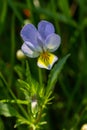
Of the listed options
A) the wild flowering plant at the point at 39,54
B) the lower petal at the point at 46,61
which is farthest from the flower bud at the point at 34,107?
the lower petal at the point at 46,61

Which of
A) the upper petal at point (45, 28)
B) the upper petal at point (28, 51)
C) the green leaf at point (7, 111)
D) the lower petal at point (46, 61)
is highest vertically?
the upper petal at point (45, 28)

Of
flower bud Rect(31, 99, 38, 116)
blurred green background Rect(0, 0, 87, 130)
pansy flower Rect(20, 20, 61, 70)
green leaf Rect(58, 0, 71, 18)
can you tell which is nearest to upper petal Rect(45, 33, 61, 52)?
pansy flower Rect(20, 20, 61, 70)

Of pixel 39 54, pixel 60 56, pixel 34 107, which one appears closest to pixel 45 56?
pixel 39 54

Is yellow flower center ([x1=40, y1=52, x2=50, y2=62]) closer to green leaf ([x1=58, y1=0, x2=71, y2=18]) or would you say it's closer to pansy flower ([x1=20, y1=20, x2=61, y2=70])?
pansy flower ([x1=20, y1=20, x2=61, y2=70])

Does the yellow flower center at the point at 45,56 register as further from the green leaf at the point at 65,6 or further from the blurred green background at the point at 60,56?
the green leaf at the point at 65,6

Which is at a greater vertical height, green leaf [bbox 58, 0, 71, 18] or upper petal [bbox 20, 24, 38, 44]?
upper petal [bbox 20, 24, 38, 44]

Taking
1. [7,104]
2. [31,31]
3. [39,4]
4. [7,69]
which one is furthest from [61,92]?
[31,31]

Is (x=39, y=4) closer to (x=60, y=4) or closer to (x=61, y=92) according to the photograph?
(x=60, y=4)

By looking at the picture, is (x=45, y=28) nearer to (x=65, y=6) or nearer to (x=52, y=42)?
(x=52, y=42)
